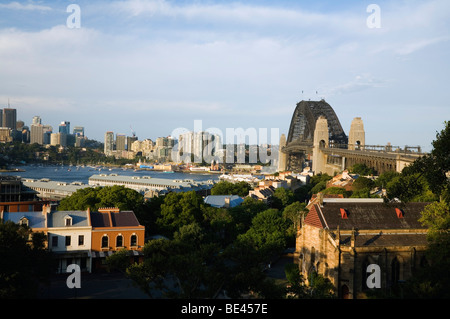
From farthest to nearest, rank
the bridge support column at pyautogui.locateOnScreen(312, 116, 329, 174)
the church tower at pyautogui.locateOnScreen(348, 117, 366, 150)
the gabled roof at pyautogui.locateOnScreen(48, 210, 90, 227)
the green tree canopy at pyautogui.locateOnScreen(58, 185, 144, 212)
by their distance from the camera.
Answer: the church tower at pyautogui.locateOnScreen(348, 117, 366, 150)
the bridge support column at pyautogui.locateOnScreen(312, 116, 329, 174)
the green tree canopy at pyautogui.locateOnScreen(58, 185, 144, 212)
the gabled roof at pyautogui.locateOnScreen(48, 210, 90, 227)

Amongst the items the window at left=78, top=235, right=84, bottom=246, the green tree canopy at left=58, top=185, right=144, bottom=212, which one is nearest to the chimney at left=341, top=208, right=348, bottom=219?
the window at left=78, top=235, right=84, bottom=246

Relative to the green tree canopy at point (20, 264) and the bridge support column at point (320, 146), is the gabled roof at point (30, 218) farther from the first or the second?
the bridge support column at point (320, 146)

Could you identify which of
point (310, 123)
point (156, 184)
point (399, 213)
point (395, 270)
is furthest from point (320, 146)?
point (395, 270)

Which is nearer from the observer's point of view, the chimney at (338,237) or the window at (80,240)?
the chimney at (338,237)

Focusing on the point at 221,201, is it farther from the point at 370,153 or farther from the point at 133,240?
the point at 370,153

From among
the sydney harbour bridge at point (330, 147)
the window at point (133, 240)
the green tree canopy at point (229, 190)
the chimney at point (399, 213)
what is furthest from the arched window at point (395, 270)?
the green tree canopy at point (229, 190)

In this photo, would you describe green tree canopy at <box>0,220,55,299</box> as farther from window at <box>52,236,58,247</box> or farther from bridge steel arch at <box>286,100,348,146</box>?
bridge steel arch at <box>286,100,348,146</box>
